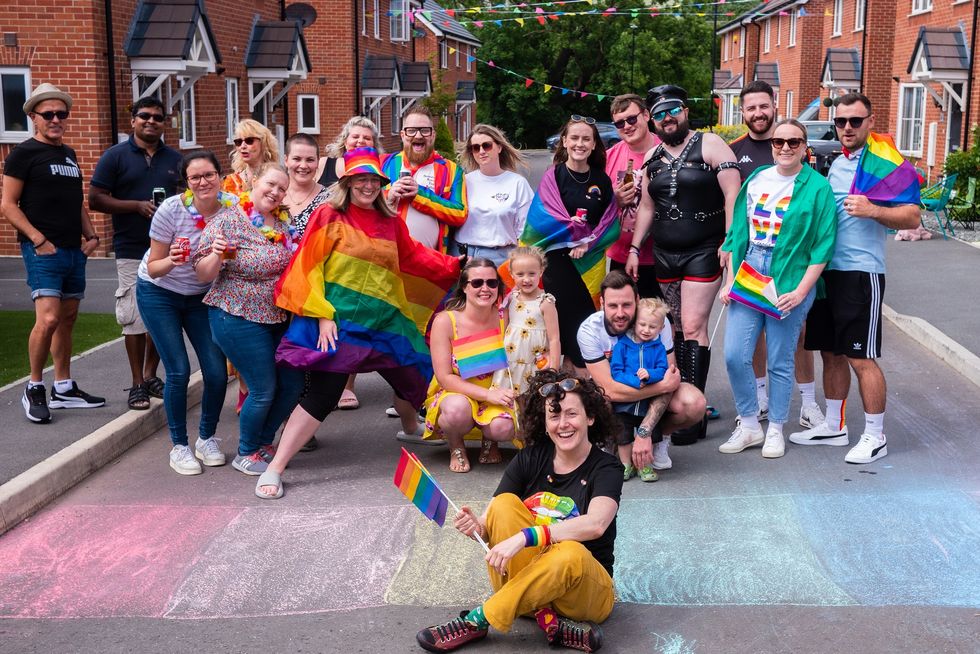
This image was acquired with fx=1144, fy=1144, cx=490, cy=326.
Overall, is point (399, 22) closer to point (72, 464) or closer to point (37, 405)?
point (37, 405)

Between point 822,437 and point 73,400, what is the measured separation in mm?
5004

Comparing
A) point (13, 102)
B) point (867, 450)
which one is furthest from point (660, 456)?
point (13, 102)

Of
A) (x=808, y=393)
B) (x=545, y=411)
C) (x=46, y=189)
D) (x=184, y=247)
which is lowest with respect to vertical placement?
(x=808, y=393)

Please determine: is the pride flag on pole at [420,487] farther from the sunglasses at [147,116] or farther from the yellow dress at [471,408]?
the sunglasses at [147,116]

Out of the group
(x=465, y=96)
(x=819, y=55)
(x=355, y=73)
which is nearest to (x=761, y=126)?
(x=355, y=73)

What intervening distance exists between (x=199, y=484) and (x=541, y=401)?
2.69m

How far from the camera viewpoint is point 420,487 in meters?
4.29

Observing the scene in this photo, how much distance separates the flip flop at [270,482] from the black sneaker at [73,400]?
83.9 inches

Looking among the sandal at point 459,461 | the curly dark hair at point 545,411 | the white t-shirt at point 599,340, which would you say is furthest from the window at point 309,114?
the curly dark hair at point 545,411

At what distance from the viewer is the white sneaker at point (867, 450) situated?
6723 mm

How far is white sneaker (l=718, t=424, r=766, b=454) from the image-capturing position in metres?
7.02

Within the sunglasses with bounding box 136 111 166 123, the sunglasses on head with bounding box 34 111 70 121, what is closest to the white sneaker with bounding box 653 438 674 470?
the sunglasses with bounding box 136 111 166 123

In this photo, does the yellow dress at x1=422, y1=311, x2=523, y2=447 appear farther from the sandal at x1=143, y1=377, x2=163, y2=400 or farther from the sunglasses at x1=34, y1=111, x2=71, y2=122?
the sunglasses at x1=34, y1=111, x2=71, y2=122

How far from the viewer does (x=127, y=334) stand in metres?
7.94
